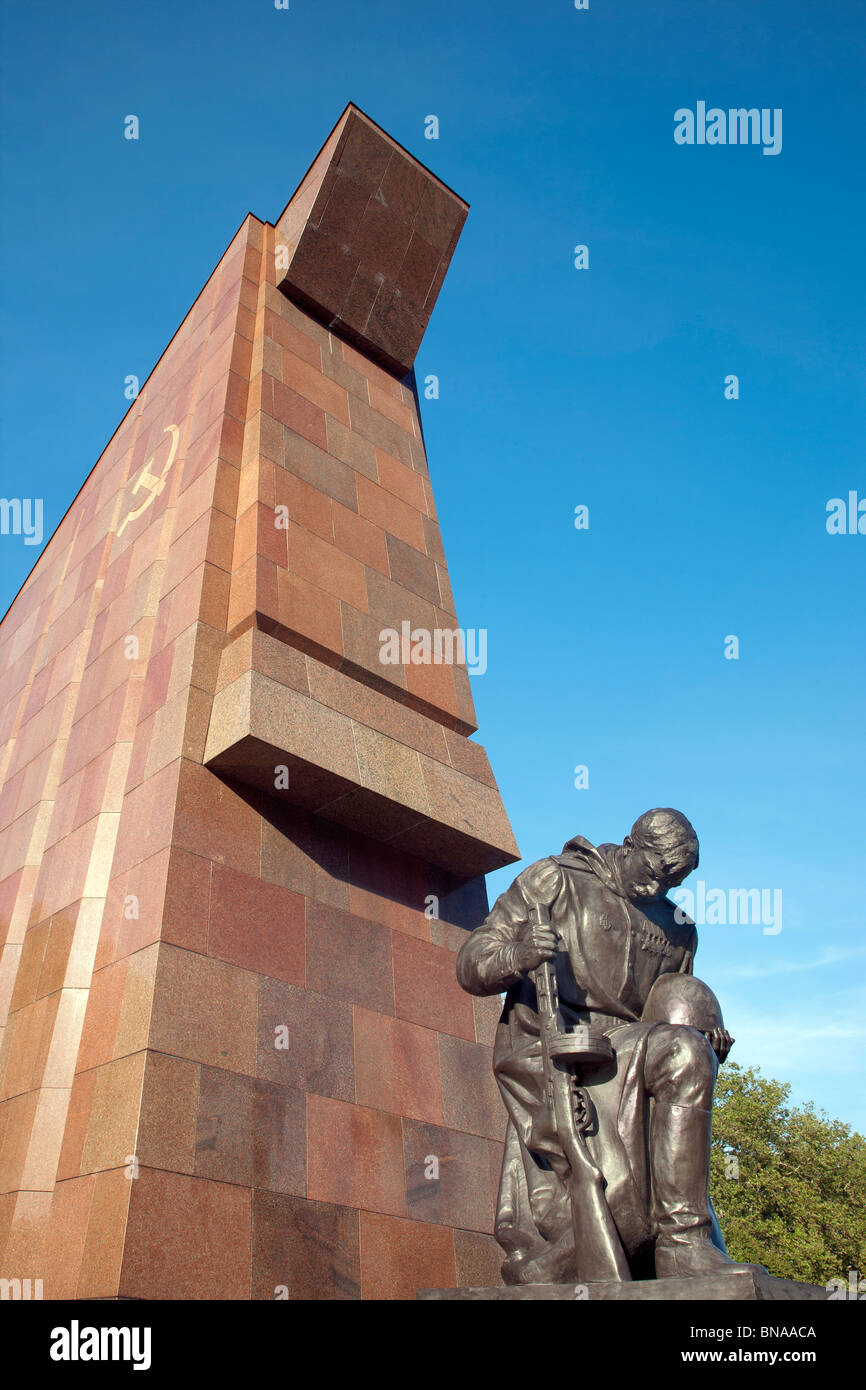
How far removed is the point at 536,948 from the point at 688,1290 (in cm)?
172

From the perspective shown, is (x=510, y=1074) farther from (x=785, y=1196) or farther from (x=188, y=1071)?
(x=785, y=1196)

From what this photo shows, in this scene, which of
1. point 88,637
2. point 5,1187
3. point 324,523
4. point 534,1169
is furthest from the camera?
point 88,637

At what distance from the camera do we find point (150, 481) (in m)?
11.5

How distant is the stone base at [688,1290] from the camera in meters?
4.11

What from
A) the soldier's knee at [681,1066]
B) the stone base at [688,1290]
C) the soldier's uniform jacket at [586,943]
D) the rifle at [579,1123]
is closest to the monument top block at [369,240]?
the soldier's uniform jacket at [586,943]

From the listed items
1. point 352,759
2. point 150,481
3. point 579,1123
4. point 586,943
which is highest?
point 150,481

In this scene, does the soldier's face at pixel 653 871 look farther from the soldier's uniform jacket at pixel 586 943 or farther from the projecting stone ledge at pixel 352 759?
the projecting stone ledge at pixel 352 759

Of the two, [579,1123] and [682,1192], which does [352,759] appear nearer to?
[579,1123]

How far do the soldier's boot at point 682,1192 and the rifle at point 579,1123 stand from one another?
0.88 feet

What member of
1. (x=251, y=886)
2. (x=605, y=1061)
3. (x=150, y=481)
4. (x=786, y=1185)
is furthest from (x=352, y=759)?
(x=786, y=1185)

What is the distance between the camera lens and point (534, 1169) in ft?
17.6

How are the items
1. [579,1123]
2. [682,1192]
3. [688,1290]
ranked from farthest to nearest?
[579,1123] → [682,1192] → [688,1290]
